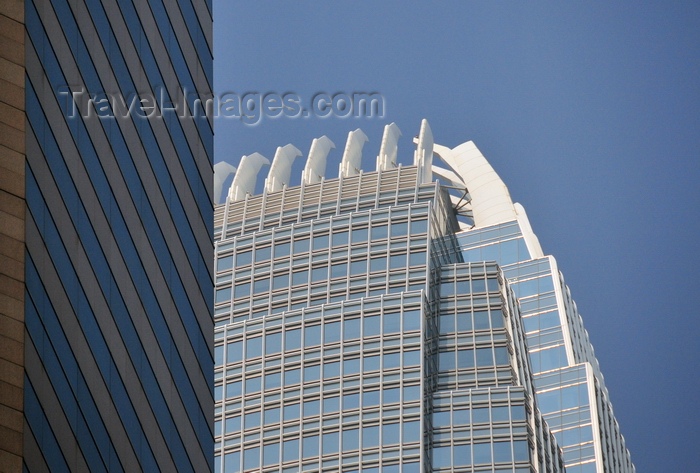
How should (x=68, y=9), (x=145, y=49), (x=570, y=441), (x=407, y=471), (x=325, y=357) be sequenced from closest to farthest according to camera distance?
1. (x=68, y=9)
2. (x=145, y=49)
3. (x=407, y=471)
4. (x=325, y=357)
5. (x=570, y=441)

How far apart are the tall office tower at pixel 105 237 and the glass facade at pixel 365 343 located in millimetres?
76354

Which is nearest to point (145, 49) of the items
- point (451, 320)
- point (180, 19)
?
point (180, 19)

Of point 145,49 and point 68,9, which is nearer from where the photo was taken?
point 68,9

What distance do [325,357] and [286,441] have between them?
957 centimetres

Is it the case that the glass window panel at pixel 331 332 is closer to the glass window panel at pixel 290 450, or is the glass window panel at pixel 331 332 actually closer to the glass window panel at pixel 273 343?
the glass window panel at pixel 273 343

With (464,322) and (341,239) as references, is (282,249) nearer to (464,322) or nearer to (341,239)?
(341,239)

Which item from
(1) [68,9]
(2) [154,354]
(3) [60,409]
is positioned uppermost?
(1) [68,9]

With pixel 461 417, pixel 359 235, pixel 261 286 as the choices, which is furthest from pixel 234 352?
pixel 461 417

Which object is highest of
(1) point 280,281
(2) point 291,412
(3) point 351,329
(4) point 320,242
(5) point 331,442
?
(4) point 320,242

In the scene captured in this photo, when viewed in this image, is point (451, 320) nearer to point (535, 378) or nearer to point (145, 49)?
point (535, 378)

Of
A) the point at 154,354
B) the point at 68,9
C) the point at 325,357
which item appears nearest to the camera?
the point at 68,9

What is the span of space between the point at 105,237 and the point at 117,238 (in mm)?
1343

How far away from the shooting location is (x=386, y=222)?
16838 centimetres

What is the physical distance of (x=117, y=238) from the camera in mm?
64562
